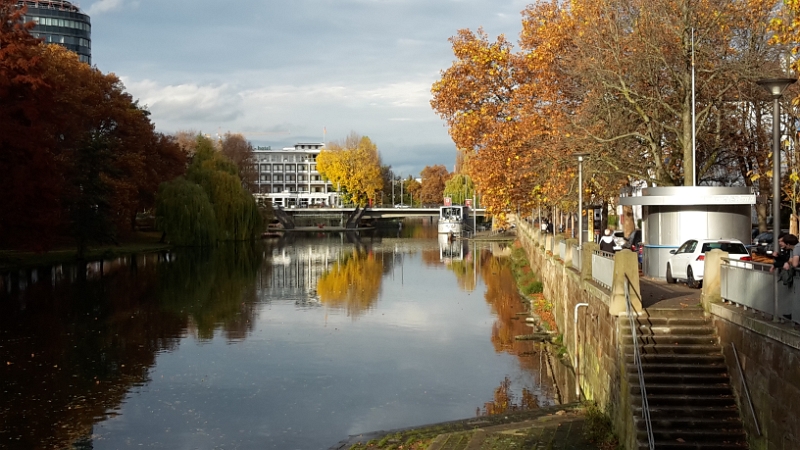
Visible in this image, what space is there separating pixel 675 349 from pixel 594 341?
12.6ft

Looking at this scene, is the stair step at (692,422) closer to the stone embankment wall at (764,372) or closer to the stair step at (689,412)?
the stair step at (689,412)

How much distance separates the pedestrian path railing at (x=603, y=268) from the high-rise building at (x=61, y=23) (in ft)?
442

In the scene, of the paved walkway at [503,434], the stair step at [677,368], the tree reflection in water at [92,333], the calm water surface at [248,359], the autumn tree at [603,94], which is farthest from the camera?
the autumn tree at [603,94]

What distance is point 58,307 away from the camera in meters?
35.6

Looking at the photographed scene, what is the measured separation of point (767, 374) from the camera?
1127 cm

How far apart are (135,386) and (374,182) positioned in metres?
121

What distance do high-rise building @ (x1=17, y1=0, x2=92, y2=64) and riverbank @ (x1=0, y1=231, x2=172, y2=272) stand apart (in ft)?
249

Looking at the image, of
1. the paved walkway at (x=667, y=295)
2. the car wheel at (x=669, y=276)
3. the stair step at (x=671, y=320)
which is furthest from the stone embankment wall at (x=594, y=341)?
the car wheel at (x=669, y=276)

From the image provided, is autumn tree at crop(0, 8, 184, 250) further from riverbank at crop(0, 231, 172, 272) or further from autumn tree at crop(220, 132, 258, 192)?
Result: autumn tree at crop(220, 132, 258, 192)

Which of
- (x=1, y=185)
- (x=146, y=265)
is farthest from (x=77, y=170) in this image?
(x=1, y=185)

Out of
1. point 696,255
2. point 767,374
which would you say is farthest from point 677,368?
point 696,255

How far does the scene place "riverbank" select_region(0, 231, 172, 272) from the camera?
49375 mm

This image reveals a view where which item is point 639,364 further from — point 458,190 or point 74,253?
point 458,190

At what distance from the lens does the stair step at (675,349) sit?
45.7ft
